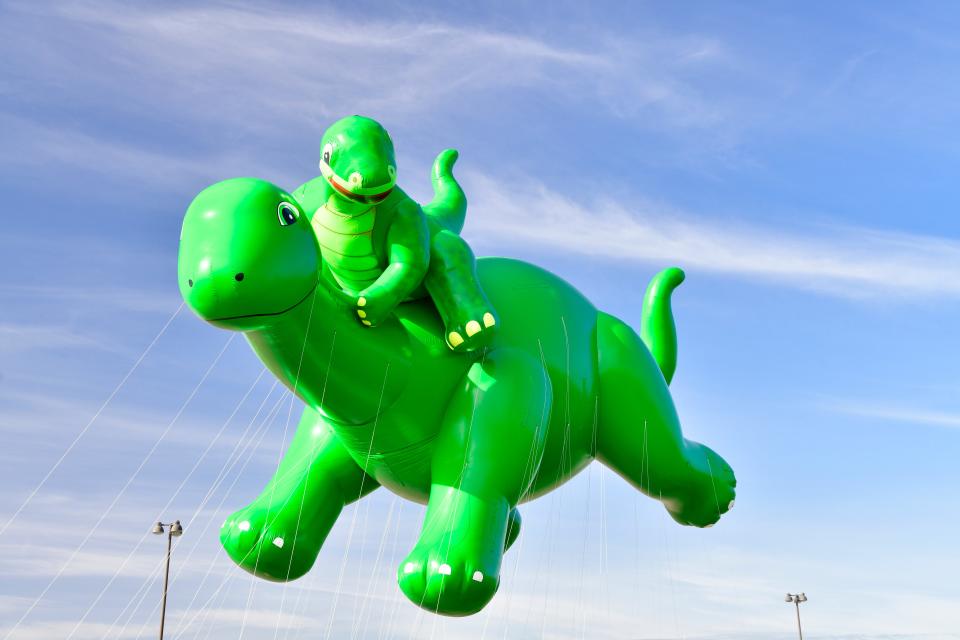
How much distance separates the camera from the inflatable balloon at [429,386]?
24.9 ft

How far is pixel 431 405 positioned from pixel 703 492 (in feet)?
9.12

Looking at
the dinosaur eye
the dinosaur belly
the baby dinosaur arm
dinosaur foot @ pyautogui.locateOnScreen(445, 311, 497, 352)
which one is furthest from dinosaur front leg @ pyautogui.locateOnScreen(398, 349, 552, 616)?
the dinosaur eye

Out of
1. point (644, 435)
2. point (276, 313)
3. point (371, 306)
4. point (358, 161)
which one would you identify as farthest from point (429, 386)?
point (644, 435)

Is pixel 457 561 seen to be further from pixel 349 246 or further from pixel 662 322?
pixel 662 322

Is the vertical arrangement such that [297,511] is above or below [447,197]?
below

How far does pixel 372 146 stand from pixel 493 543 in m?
A: 2.81

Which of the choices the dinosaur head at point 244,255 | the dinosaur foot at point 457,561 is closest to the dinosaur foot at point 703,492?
the dinosaur foot at point 457,561

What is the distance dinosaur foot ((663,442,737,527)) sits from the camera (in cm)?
995

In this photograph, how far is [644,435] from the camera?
953cm

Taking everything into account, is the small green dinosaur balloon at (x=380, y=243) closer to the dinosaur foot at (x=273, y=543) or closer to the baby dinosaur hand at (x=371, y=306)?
the baby dinosaur hand at (x=371, y=306)

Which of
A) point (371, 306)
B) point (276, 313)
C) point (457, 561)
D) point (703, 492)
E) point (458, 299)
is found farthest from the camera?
point (703, 492)

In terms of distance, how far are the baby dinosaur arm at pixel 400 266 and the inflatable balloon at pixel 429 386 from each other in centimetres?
2

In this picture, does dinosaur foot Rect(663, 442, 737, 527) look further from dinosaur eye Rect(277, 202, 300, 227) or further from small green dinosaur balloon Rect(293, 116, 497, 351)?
dinosaur eye Rect(277, 202, 300, 227)

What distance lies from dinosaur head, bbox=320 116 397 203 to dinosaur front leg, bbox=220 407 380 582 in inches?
78.0
